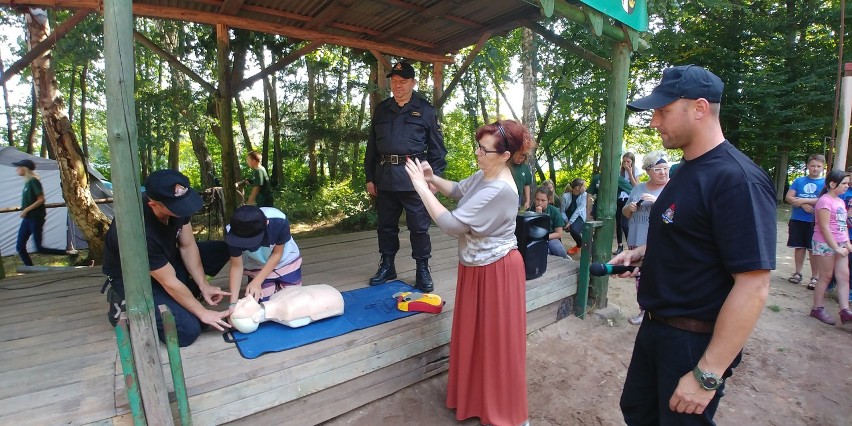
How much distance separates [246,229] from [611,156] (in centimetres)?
343

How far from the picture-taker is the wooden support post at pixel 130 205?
1582 mm

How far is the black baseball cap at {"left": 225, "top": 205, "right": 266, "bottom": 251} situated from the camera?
2553mm

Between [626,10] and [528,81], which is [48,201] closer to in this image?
[528,81]

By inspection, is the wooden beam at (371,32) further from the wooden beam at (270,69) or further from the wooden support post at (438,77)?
the wooden support post at (438,77)

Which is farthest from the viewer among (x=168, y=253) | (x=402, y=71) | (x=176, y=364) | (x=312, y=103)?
(x=312, y=103)

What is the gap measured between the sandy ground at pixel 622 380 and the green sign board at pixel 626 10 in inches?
112

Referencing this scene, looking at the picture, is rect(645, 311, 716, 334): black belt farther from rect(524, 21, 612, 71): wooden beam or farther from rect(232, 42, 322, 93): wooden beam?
rect(232, 42, 322, 93): wooden beam

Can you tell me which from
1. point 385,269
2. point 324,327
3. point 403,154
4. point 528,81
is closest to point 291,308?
point 324,327

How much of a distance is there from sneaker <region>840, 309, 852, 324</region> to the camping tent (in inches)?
450

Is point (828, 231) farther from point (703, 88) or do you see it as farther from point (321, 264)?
point (321, 264)

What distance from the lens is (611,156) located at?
418 centimetres

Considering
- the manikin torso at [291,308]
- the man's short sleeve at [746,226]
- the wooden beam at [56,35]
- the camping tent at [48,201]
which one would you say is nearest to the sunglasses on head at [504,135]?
the man's short sleeve at [746,226]

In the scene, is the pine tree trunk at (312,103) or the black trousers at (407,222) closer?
the black trousers at (407,222)

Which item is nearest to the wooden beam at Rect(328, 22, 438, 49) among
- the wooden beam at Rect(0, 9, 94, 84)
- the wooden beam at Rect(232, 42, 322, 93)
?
the wooden beam at Rect(232, 42, 322, 93)
